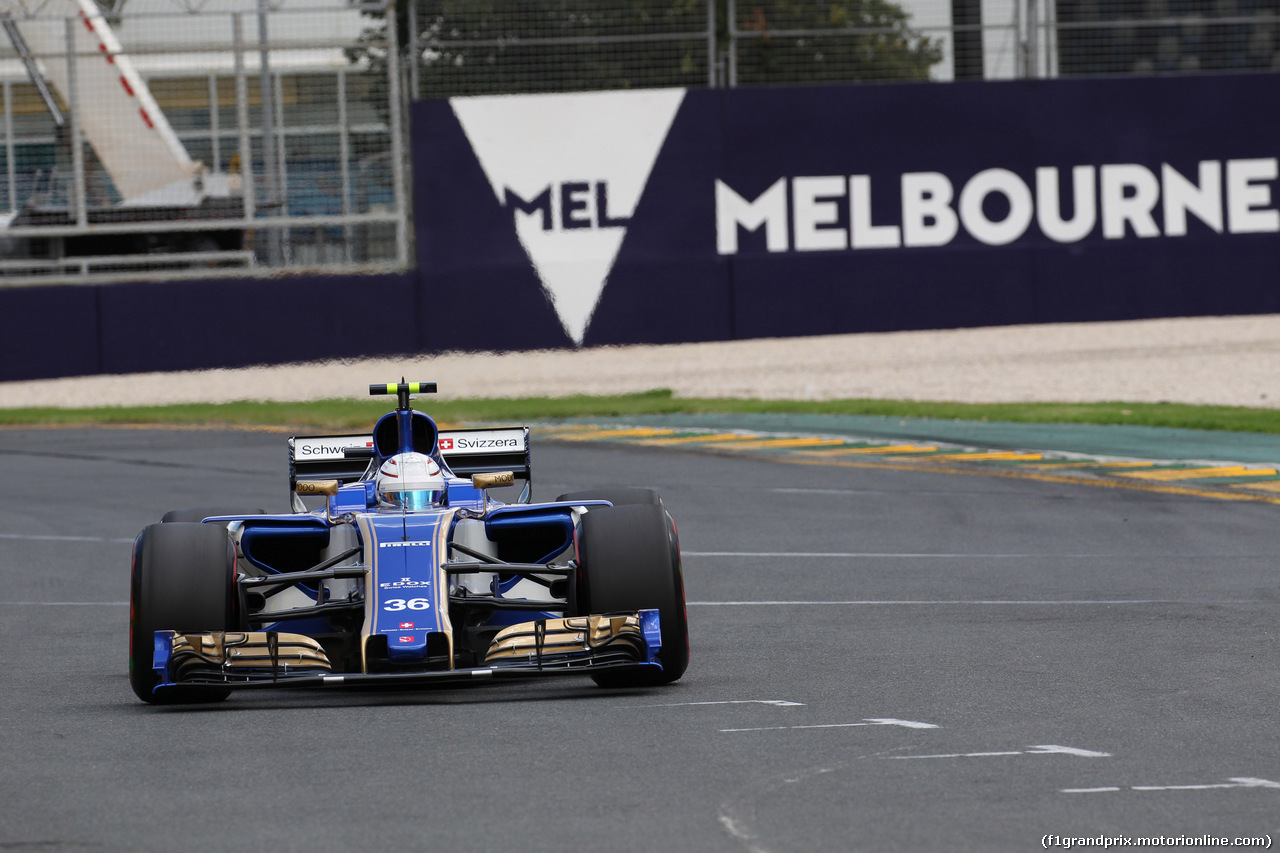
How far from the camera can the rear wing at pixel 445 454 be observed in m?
9.40

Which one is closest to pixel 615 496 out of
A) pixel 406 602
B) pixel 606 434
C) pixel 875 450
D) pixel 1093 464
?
pixel 406 602

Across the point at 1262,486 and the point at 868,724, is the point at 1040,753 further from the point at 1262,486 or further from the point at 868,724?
the point at 1262,486

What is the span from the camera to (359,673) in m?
7.47

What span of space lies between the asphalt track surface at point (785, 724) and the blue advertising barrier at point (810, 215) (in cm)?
1252

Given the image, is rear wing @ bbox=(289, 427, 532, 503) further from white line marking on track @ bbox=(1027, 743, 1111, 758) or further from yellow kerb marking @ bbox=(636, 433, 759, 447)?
yellow kerb marking @ bbox=(636, 433, 759, 447)

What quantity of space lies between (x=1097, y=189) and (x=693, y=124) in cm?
559

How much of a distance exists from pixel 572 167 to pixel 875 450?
9.32 m

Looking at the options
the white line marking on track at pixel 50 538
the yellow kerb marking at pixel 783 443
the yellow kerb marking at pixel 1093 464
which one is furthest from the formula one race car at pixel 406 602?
the yellow kerb marking at pixel 783 443

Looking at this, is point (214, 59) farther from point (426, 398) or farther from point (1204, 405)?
point (1204, 405)

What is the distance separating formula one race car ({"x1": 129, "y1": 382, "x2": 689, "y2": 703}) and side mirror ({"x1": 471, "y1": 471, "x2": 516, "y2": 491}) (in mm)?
489

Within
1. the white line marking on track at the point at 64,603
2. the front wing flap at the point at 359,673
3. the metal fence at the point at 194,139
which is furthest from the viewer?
the metal fence at the point at 194,139

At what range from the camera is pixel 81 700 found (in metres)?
7.67

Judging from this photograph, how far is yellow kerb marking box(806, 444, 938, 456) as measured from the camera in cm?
1722

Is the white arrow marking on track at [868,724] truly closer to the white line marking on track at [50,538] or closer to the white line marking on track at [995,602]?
the white line marking on track at [995,602]
